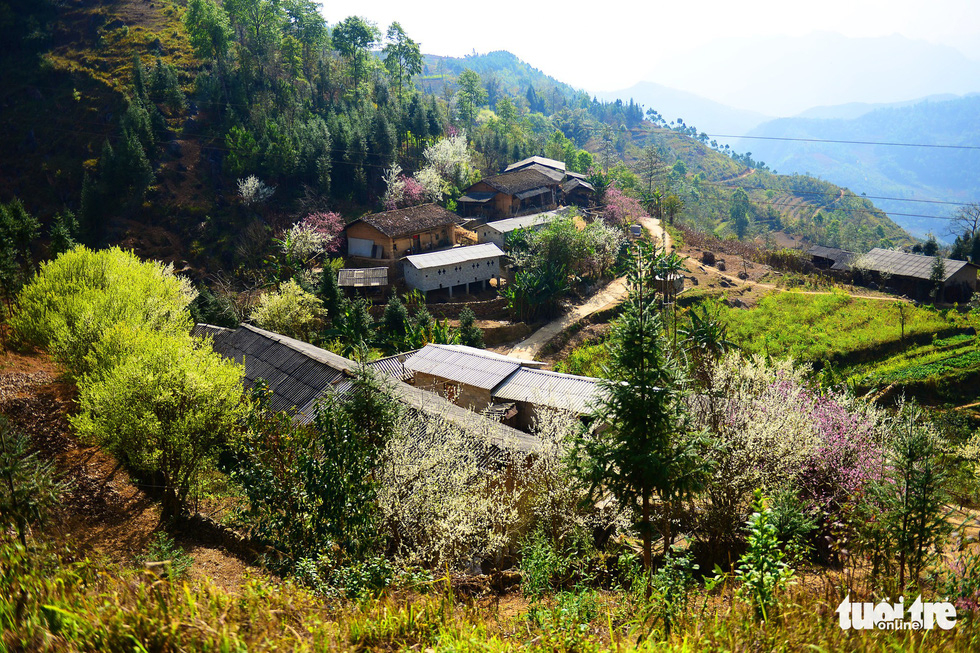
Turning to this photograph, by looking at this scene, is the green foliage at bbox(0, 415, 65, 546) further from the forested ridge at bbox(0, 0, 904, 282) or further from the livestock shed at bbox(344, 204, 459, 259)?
the forested ridge at bbox(0, 0, 904, 282)

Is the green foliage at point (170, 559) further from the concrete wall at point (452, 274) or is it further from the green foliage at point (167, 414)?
the concrete wall at point (452, 274)

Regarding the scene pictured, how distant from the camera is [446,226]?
50188mm

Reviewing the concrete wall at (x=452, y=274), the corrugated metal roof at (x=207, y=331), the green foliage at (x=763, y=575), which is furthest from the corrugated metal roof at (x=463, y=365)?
the green foliage at (x=763, y=575)

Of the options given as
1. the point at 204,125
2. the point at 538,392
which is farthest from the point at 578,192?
the point at 538,392

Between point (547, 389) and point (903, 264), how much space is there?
44.1 metres

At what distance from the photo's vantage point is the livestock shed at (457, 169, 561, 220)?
59875 mm

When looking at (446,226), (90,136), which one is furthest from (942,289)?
(90,136)

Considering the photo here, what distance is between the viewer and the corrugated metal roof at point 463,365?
26.0m

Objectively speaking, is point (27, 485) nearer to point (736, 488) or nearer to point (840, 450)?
point (736, 488)

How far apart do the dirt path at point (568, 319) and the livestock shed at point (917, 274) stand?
23.4 metres

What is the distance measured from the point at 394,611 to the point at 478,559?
7563mm

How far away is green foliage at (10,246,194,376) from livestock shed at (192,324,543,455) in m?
2.87

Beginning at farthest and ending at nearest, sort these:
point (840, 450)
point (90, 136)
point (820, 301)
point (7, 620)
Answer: point (90, 136) → point (820, 301) → point (840, 450) → point (7, 620)

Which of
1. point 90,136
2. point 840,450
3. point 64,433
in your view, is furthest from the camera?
point 90,136
